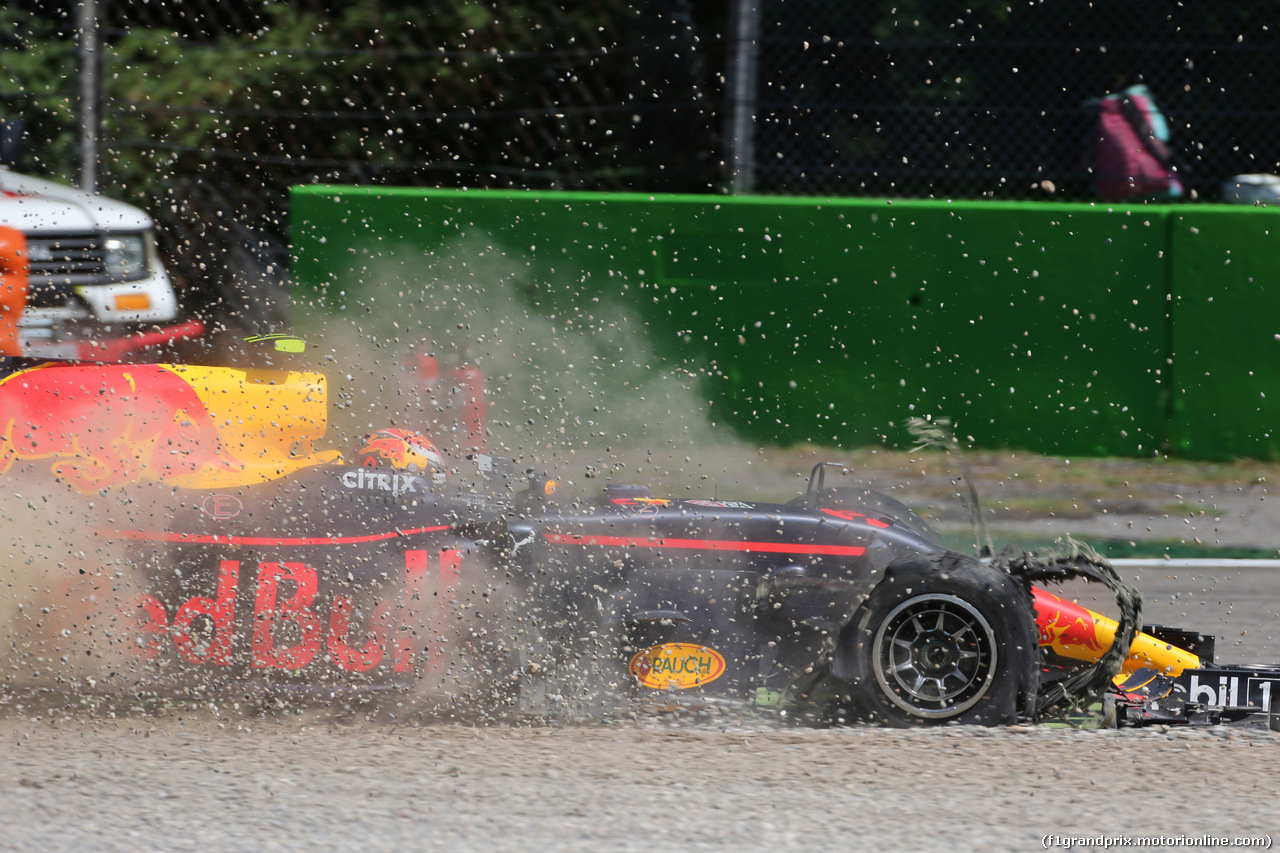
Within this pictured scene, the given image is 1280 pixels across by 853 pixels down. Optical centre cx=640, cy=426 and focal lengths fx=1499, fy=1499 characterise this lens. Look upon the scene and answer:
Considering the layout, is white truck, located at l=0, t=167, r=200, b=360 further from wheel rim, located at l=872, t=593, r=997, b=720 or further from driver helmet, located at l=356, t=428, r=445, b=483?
wheel rim, located at l=872, t=593, r=997, b=720

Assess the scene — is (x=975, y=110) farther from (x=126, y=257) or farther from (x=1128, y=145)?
(x=126, y=257)

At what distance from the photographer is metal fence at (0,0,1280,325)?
8.95 meters

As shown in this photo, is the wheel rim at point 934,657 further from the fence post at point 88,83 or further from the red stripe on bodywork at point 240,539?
the fence post at point 88,83

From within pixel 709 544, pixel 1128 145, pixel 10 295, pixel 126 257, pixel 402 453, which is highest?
pixel 1128 145

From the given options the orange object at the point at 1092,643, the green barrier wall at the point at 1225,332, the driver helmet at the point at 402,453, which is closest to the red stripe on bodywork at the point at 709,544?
the driver helmet at the point at 402,453

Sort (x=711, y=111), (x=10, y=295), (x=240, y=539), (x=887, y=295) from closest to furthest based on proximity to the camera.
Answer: (x=240, y=539) → (x=10, y=295) → (x=887, y=295) → (x=711, y=111)

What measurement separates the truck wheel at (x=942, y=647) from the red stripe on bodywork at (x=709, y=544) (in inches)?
6.2

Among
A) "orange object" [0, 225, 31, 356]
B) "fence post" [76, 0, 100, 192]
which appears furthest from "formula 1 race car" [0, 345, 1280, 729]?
"fence post" [76, 0, 100, 192]

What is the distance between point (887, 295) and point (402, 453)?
4.76 meters

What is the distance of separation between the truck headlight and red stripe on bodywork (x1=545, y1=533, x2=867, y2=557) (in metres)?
5.64

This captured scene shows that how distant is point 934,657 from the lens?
413cm

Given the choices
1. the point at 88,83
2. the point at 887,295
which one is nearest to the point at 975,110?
the point at 887,295

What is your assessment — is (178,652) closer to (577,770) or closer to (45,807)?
(45,807)

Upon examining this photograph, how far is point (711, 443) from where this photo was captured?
8617 millimetres
